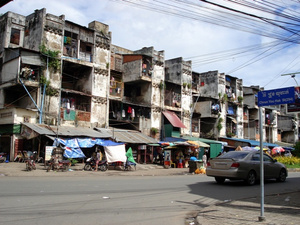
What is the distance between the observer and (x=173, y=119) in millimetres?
37156

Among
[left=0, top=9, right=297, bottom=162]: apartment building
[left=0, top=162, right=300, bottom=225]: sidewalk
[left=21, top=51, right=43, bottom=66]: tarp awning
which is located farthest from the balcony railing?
[left=0, top=162, right=300, bottom=225]: sidewalk

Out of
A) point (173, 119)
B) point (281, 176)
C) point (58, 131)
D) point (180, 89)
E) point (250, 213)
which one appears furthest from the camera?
point (180, 89)

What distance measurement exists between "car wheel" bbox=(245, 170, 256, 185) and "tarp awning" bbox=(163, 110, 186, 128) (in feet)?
72.6

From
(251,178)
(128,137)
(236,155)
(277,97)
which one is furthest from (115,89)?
(277,97)

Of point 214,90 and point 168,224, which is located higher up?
point 214,90

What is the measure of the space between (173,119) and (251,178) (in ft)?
77.3

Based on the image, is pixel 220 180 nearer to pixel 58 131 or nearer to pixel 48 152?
pixel 48 152

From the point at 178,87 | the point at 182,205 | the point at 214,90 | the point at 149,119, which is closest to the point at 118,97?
the point at 149,119

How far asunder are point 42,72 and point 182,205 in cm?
2196

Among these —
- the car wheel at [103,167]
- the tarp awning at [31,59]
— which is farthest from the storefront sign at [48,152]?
the tarp awning at [31,59]

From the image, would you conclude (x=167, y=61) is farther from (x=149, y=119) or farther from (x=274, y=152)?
(x=274, y=152)

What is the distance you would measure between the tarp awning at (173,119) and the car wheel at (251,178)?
22.1 m

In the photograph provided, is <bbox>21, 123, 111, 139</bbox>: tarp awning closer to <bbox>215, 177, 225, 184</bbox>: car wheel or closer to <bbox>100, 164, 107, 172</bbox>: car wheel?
<bbox>100, 164, 107, 172</bbox>: car wheel

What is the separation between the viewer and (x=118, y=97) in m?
33.1
